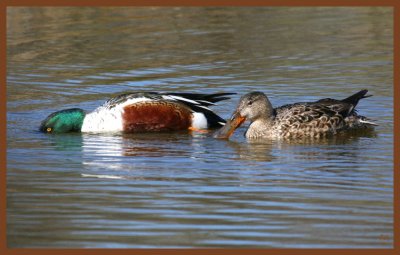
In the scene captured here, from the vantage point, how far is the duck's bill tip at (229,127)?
10.3 meters

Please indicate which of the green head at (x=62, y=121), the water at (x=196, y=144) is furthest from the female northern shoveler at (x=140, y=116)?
the water at (x=196, y=144)

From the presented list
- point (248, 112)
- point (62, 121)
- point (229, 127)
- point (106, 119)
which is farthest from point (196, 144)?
point (62, 121)

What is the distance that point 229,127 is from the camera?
10.3 meters

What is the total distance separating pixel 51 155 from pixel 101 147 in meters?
0.62

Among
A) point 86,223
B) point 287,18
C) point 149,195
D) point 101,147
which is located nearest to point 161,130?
point 101,147

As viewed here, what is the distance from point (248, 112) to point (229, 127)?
253mm

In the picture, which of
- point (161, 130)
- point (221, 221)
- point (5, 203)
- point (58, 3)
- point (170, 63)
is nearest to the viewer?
point (221, 221)

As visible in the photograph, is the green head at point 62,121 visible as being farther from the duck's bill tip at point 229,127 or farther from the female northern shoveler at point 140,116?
the duck's bill tip at point 229,127

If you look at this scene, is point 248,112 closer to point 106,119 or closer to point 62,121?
point 106,119

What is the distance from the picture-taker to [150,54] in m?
14.8

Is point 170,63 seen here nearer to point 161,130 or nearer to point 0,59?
point 0,59

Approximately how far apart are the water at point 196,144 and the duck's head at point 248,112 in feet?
0.53

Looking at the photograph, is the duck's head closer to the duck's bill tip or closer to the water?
the duck's bill tip

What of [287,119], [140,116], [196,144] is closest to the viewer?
[196,144]
